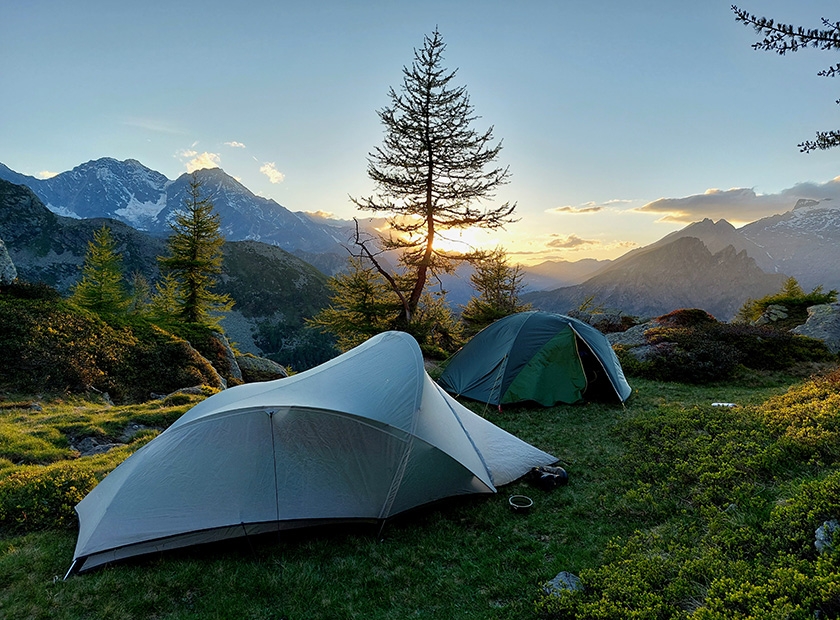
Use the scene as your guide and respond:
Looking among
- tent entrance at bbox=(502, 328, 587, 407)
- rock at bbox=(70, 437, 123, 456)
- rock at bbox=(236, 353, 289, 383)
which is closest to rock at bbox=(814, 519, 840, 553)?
tent entrance at bbox=(502, 328, 587, 407)

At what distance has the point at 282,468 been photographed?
5.85 metres

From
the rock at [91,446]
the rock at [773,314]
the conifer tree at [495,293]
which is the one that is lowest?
the rock at [91,446]

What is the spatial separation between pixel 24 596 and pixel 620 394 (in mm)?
13709

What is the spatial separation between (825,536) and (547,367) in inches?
354

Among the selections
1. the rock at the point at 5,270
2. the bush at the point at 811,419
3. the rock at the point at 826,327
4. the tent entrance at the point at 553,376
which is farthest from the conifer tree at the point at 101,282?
the rock at the point at 826,327

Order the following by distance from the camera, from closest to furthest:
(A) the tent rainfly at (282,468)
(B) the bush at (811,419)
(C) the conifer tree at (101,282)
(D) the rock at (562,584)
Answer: (D) the rock at (562,584) < (A) the tent rainfly at (282,468) < (B) the bush at (811,419) < (C) the conifer tree at (101,282)

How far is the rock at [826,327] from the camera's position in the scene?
1983 centimetres

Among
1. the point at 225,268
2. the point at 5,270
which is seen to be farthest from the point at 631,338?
the point at 225,268

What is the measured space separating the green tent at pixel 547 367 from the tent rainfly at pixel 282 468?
588cm

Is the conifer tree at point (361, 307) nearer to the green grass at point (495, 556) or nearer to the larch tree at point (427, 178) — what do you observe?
the larch tree at point (427, 178)

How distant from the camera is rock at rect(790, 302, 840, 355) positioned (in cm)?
1983

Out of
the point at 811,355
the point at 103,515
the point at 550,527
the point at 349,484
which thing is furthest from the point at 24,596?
the point at 811,355

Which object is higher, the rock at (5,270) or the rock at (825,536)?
the rock at (5,270)

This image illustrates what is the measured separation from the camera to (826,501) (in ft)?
14.6
